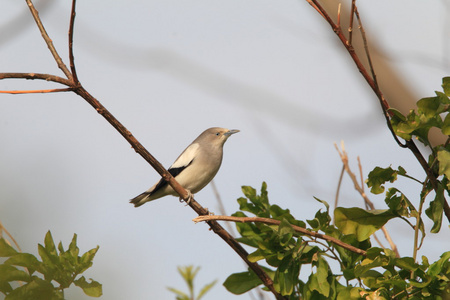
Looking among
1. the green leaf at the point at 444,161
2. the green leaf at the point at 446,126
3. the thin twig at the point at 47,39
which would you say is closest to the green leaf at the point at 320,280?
the green leaf at the point at 444,161

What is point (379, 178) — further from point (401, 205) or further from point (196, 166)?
point (196, 166)

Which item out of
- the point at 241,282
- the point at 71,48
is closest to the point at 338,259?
the point at 241,282

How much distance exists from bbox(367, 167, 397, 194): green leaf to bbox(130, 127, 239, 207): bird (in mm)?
4649

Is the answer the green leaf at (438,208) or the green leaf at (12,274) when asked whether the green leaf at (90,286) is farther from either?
the green leaf at (438,208)

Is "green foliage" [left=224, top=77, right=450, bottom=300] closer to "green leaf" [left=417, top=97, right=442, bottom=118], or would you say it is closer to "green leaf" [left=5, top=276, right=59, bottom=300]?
"green leaf" [left=417, top=97, right=442, bottom=118]

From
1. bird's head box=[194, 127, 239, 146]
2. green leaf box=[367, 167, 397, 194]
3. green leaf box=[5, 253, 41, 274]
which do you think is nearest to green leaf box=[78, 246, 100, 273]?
green leaf box=[5, 253, 41, 274]

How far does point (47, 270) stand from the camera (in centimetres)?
252

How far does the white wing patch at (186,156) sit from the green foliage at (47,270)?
530cm

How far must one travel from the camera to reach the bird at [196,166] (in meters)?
7.49

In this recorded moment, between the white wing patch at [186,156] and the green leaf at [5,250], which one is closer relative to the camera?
the green leaf at [5,250]

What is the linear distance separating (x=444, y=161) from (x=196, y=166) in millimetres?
5447

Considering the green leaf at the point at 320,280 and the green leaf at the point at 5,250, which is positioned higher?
the green leaf at the point at 5,250

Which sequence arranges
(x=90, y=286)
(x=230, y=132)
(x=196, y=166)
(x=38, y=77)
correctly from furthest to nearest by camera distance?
(x=230, y=132) → (x=196, y=166) → (x=38, y=77) → (x=90, y=286)

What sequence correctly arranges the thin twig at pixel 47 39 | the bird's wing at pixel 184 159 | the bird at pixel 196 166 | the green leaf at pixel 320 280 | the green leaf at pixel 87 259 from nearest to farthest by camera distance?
the green leaf at pixel 87 259 → the green leaf at pixel 320 280 → the thin twig at pixel 47 39 → the bird at pixel 196 166 → the bird's wing at pixel 184 159
